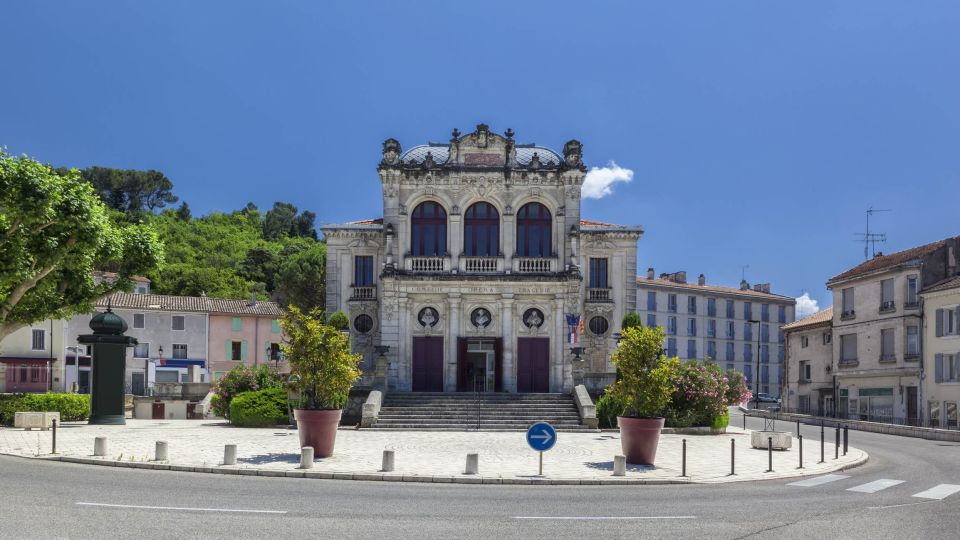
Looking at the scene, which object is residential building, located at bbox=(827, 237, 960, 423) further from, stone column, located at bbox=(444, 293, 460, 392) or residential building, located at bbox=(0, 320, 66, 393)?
residential building, located at bbox=(0, 320, 66, 393)

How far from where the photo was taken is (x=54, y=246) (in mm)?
28328

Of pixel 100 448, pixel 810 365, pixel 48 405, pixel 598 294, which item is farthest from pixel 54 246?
pixel 810 365

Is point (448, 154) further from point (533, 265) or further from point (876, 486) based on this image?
point (876, 486)

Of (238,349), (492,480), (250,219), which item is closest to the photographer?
(492,480)

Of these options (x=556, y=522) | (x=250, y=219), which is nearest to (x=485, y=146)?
(x=556, y=522)

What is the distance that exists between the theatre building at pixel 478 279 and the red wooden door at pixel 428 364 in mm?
46

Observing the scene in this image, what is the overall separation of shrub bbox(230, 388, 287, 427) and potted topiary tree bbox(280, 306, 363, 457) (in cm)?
1282

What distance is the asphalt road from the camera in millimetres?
11836

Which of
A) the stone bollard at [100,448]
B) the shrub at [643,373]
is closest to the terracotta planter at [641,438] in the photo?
the shrub at [643,373]

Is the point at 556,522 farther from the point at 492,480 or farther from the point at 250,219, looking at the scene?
the point at 250,219

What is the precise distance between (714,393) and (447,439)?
35.5ft

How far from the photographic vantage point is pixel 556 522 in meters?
12.9

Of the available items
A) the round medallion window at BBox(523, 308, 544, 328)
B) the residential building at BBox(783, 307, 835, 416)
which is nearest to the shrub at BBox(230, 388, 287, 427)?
the round medallion window at BBox(523, 308, 544, 328)

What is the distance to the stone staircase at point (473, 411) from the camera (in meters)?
33.7
